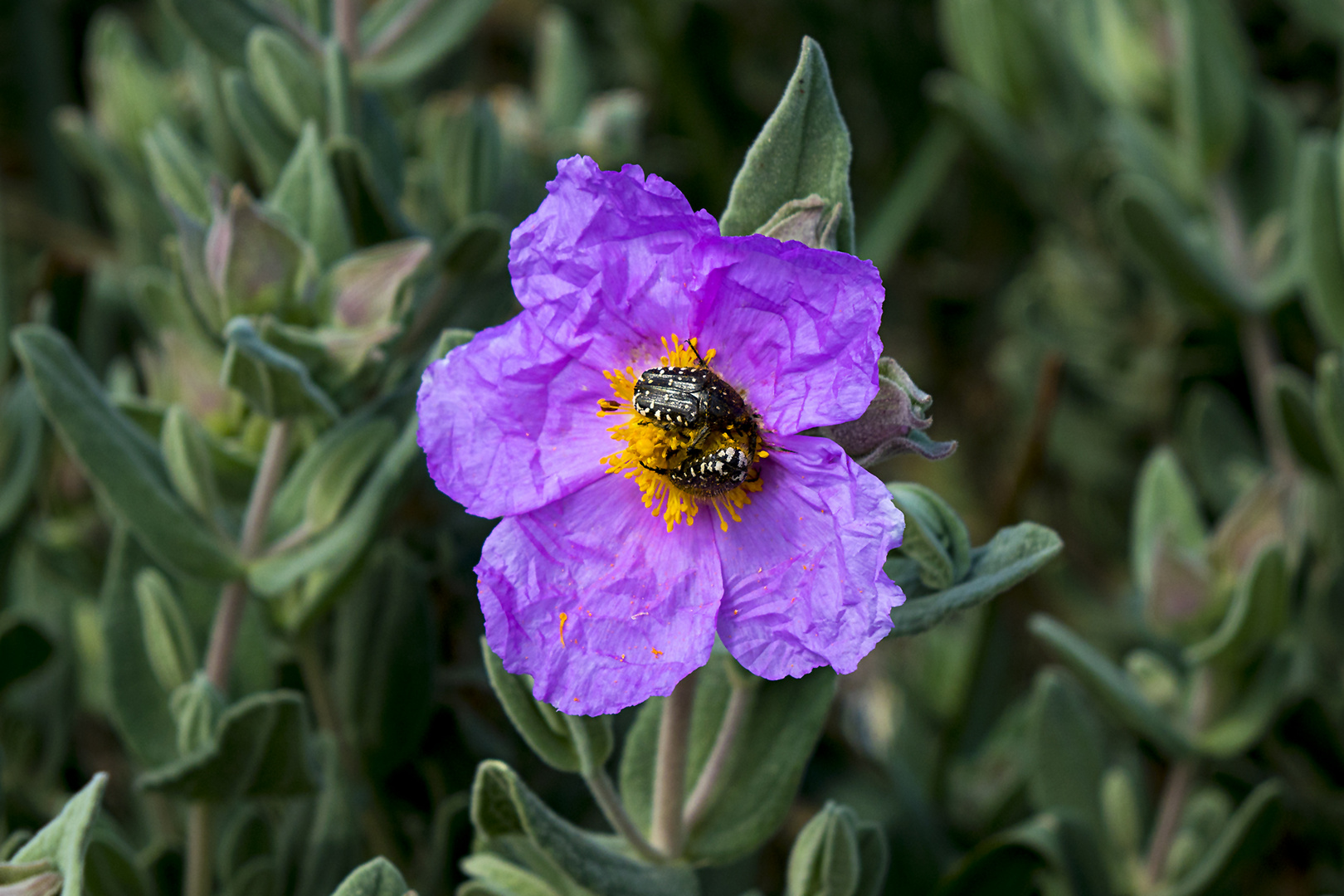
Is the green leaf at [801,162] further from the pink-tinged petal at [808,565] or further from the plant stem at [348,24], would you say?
the plant stem at [348,24]

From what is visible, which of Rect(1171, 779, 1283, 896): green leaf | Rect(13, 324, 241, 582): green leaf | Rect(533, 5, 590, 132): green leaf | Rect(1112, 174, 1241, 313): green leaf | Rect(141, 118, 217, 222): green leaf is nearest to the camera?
Rect(13, 324, 241, 582): green leaf

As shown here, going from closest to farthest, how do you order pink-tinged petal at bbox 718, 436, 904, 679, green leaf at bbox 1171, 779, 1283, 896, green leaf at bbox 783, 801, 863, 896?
1. pink-tinged petal at bbox 718, 436, 904, 679
2. green leaf at bbox 783, 801, 863, 896
3. green leaf at bbox 1171, 779, 1283, 896

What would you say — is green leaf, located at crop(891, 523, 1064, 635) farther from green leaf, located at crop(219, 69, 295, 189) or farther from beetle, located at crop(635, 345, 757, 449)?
green leaf, located at crop(219, 69, 295, 189)

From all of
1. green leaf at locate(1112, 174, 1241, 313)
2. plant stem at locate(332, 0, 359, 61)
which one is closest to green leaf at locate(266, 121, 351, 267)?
plant stem at locate(332, 0, 359, 61)

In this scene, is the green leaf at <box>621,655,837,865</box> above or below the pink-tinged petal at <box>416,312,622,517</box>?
below

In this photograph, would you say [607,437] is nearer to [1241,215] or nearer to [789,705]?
[789,705]

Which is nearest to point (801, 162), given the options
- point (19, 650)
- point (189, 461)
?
point (189, 461)
